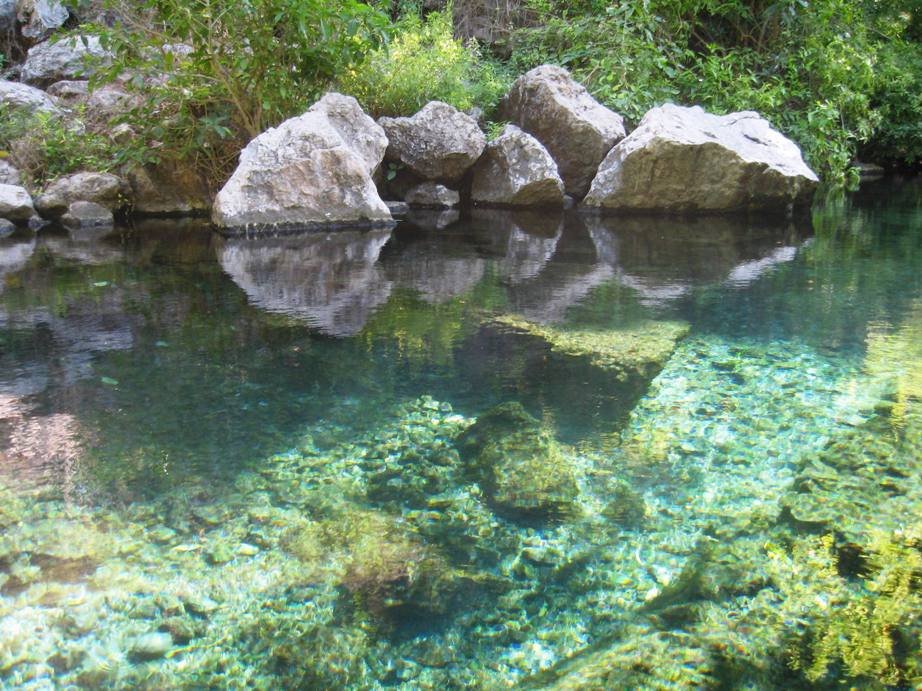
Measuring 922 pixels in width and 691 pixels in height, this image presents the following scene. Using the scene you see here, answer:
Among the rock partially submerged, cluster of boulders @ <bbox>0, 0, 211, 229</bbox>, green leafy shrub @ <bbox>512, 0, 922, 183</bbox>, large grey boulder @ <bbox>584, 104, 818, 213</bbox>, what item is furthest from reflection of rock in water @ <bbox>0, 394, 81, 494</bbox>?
green leafy shrub @ <bbox>512, 0, 922, 183</bbox>

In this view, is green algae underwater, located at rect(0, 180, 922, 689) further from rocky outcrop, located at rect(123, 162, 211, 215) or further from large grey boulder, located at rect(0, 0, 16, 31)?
large grey boulder, located at rect(0, 0, 16, 31)

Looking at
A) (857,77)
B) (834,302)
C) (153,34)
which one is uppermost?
(153,34)

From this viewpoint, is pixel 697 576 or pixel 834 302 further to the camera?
pixel 834 302

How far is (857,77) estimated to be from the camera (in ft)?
42.3

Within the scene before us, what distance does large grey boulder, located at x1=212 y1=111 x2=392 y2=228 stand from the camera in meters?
8.51

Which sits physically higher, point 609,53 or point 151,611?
point 609,53

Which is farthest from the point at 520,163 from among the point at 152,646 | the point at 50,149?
the point at 152,646

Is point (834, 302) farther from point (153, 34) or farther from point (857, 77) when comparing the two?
point (857, 77)

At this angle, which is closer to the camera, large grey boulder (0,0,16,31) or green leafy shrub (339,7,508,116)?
green leafy shrub (339,7,508,116)

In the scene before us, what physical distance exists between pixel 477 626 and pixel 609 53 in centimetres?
1146

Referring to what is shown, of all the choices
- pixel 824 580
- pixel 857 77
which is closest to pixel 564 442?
pixel 824 580

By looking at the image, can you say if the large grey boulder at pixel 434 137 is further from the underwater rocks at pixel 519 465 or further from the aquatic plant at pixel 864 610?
the aquatic plant at pixel 864 610

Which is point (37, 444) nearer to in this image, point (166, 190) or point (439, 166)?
point (166, 190)

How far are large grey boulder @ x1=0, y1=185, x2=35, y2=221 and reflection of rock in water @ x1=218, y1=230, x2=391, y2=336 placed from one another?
8.73 feet
